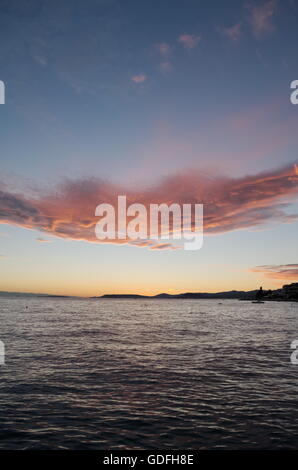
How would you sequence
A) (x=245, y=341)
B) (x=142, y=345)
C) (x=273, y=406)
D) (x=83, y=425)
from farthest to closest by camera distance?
(x=245, y=341) < (x=142, y=345) < (x=273, y=406) < (x=83, y=425)

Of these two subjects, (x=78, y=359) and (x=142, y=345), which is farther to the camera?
(x=142, y=345)

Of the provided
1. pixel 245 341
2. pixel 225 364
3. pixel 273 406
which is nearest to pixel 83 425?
pixel 273 406

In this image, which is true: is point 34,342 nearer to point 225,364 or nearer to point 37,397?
point 37,397

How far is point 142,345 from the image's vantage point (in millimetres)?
37281

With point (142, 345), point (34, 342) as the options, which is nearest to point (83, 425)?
point (142, 345)

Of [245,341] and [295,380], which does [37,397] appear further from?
[245,341]

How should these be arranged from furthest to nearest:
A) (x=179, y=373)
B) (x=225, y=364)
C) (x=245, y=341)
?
(x=245, y=341), (x=225, y=364), (x=179, y=373)

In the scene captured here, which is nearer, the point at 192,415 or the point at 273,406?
the point at 192,415

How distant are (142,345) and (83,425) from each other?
23.8m

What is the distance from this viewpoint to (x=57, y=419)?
48.3 ft
